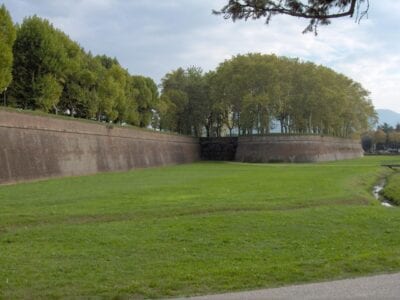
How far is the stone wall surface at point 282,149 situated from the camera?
195ft

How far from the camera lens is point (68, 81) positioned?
41.2 metres

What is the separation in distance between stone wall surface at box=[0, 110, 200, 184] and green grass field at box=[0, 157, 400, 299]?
886 cm

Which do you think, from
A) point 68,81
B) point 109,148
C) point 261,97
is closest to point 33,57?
point 68,81

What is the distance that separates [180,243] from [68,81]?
33954 millimetres

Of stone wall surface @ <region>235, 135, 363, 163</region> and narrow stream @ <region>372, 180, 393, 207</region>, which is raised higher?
stone wall surface @ <region>235, 135, 363, 163</region>

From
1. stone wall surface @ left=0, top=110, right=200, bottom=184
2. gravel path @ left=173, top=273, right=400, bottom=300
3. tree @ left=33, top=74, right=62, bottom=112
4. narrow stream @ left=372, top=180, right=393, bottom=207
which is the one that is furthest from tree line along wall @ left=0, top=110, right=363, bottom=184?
gravel path @ left=173, top=273, right=400, bottom=300

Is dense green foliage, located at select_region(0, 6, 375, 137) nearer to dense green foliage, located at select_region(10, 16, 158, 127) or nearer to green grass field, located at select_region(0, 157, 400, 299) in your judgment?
dense green foliage, located at select_region(10, 16, 158, 127)

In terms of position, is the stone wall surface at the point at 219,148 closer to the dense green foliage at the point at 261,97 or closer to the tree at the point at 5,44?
the dense green foliage at the point at 261,97

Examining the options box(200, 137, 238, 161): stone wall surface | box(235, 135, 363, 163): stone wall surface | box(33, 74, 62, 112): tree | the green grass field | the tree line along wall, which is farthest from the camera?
box(200, 137, 238, 161): stone wall surface

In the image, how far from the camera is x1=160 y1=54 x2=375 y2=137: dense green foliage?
6028 cm

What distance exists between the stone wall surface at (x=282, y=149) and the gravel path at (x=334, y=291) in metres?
53.2

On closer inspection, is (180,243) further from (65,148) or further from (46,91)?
(46,91)

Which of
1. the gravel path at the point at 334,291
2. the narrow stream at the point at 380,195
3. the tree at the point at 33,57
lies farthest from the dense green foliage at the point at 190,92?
the gravel path at the point at 334,291

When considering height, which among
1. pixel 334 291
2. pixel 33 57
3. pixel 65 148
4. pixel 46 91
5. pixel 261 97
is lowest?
pixel 334 291
